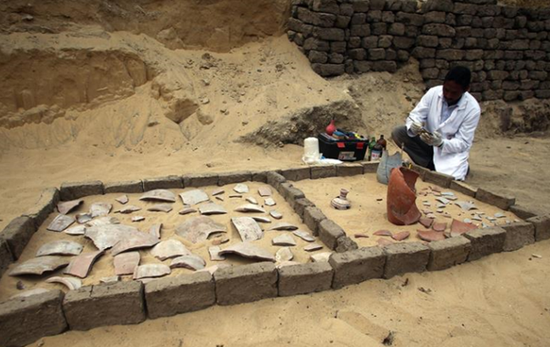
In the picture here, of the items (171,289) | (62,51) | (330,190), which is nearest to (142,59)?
(62,51)

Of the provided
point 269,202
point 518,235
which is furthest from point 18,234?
point 518,235

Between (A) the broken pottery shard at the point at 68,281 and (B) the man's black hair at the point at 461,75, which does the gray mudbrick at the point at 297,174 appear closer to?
(B) the man's black hair at the point at 461,75

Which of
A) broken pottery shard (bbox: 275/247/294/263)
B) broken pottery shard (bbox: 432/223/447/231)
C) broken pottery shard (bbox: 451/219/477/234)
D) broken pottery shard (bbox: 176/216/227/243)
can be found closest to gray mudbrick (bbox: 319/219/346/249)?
broken pottery shard (bbox: 275/247/294/263)

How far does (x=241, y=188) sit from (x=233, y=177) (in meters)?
0.21

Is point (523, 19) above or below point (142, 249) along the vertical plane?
above

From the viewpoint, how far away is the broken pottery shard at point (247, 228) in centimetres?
294

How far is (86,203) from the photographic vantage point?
3.46 meters

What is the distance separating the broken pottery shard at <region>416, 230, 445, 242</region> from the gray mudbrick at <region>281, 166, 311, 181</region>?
60.8 inches

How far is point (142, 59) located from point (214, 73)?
1233 millimetres

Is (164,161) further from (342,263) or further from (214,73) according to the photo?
(342,263)

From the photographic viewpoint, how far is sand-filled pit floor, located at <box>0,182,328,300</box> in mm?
2381

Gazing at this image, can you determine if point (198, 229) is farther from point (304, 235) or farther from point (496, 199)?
point (496, 199)

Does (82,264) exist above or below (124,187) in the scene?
below

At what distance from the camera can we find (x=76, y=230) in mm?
2953
